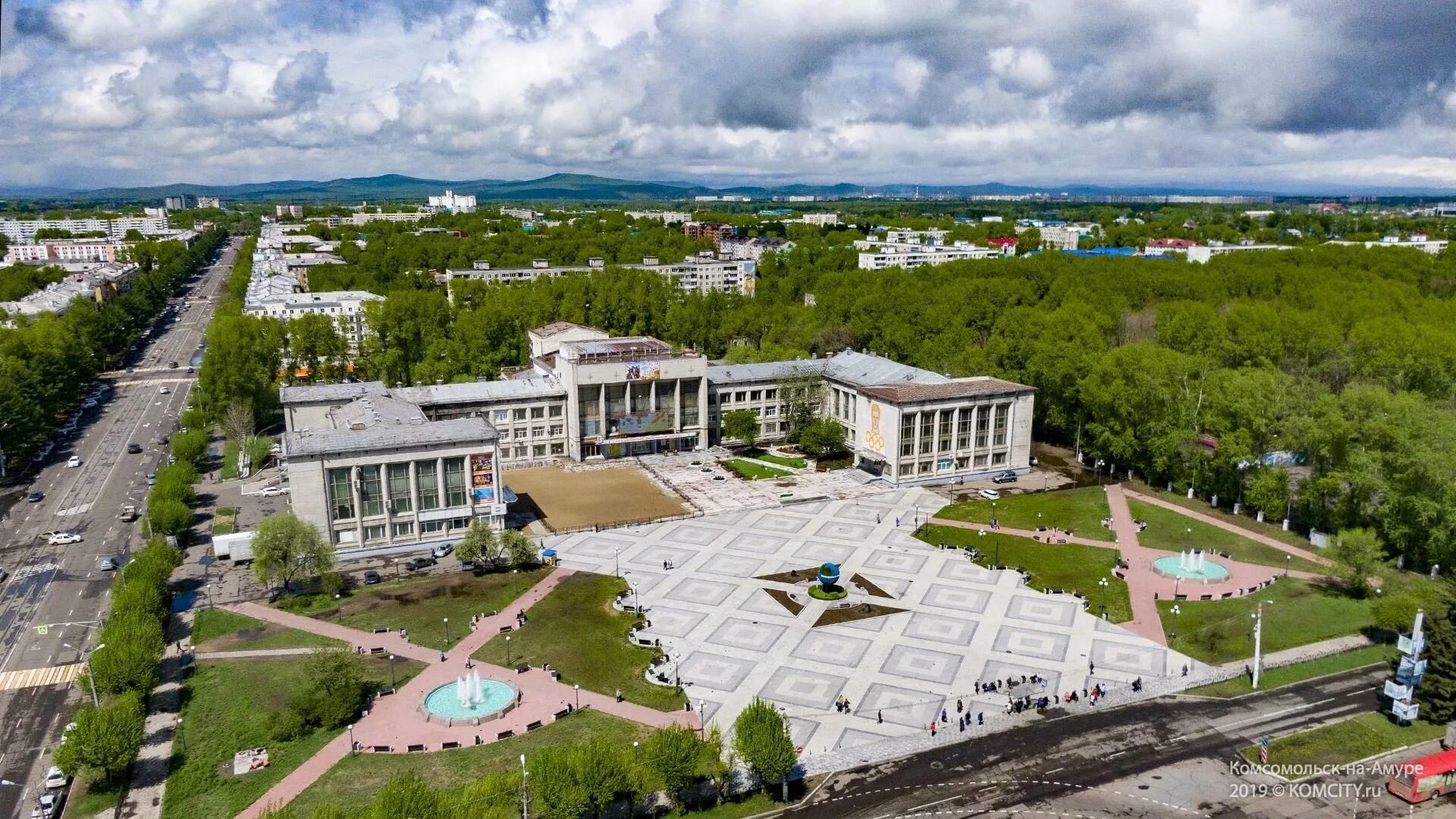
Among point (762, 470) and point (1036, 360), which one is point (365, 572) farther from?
point (1036, 360)

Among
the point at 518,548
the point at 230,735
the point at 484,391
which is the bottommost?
the point at 230,735

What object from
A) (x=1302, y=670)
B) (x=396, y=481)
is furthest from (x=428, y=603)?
(x=1302, y=670)

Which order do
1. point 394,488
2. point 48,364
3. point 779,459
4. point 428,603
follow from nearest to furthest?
point 428,603
point 394,488
point 779,459
point 48,364

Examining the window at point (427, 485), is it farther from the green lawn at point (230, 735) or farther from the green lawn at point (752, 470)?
the green lawn at point (752, 470)

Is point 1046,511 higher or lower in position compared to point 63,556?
lower

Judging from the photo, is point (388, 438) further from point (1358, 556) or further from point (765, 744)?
point (1358, 556)

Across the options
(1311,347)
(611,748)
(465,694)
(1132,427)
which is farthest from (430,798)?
(1311,347)

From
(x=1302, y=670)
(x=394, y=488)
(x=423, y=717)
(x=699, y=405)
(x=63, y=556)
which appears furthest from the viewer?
(x=699, y=405)
